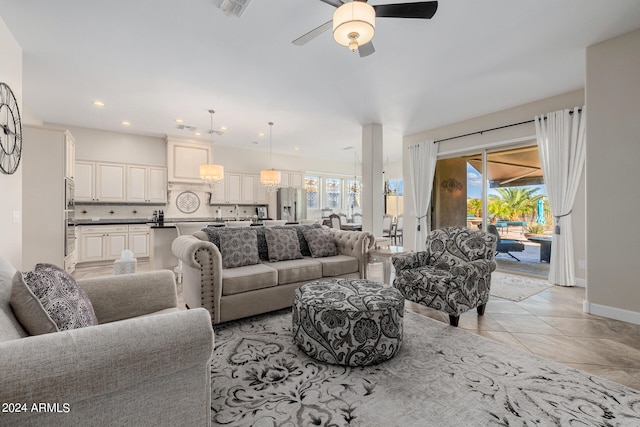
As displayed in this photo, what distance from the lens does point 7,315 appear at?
1.04m

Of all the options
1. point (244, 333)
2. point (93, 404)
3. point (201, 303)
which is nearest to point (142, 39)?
point (201, 303)

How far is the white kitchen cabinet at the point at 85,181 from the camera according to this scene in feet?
18.6

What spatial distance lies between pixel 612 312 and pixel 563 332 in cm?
82

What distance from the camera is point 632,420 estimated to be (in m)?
1.45

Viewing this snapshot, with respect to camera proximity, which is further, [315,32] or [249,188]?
[249,188]

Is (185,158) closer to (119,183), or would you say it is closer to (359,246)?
(119,183)

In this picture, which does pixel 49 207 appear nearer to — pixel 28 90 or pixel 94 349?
pixel 28 90

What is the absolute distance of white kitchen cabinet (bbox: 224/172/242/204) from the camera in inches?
293

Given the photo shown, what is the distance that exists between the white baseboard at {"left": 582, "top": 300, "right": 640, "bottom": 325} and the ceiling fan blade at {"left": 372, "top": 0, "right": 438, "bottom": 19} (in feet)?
11.0

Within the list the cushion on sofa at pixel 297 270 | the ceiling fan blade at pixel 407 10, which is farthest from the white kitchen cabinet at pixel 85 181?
the ceiling fan blade at pixel 407 10

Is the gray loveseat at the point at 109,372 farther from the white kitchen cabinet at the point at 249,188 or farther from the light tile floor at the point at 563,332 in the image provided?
the white kitchen cabinet at the point at 249,188

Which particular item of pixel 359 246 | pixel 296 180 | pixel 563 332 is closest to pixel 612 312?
pixel 563 332

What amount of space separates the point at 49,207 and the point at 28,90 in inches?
69.0

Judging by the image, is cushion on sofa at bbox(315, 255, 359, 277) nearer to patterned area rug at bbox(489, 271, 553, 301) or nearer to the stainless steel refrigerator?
patterned area rug at bbox(489, 271, 553, 301)
